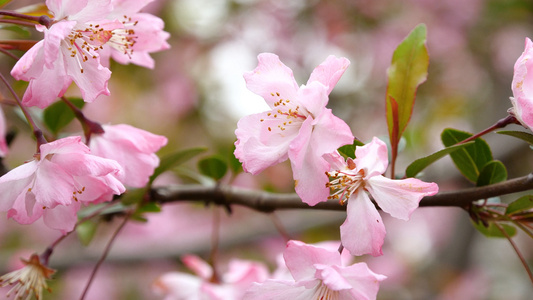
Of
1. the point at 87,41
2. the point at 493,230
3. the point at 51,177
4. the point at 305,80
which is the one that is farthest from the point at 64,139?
the point at 305,80

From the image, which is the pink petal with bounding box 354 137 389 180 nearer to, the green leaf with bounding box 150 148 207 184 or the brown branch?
the brown branch

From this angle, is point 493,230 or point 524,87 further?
point 493,230

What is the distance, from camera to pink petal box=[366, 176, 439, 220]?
1.87 feet

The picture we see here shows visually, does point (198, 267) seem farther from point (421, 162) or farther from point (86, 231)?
point (421, 162)

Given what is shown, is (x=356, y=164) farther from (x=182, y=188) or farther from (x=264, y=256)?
(x=264, y=256)

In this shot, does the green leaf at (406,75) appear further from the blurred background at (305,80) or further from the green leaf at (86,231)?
the blurred background at (305,80)

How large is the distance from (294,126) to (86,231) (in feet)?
1.83

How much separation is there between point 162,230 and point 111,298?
508 millimetres

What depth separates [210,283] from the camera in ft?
3.40

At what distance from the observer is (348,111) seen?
8.96 feet

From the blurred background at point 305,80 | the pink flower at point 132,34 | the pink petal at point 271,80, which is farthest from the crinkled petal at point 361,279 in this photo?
the blurred background at point 305,80

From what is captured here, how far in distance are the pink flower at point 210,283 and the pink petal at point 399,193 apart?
437 millimetres

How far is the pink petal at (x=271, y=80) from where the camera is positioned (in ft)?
2.02

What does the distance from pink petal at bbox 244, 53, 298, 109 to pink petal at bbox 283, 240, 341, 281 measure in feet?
0.57
